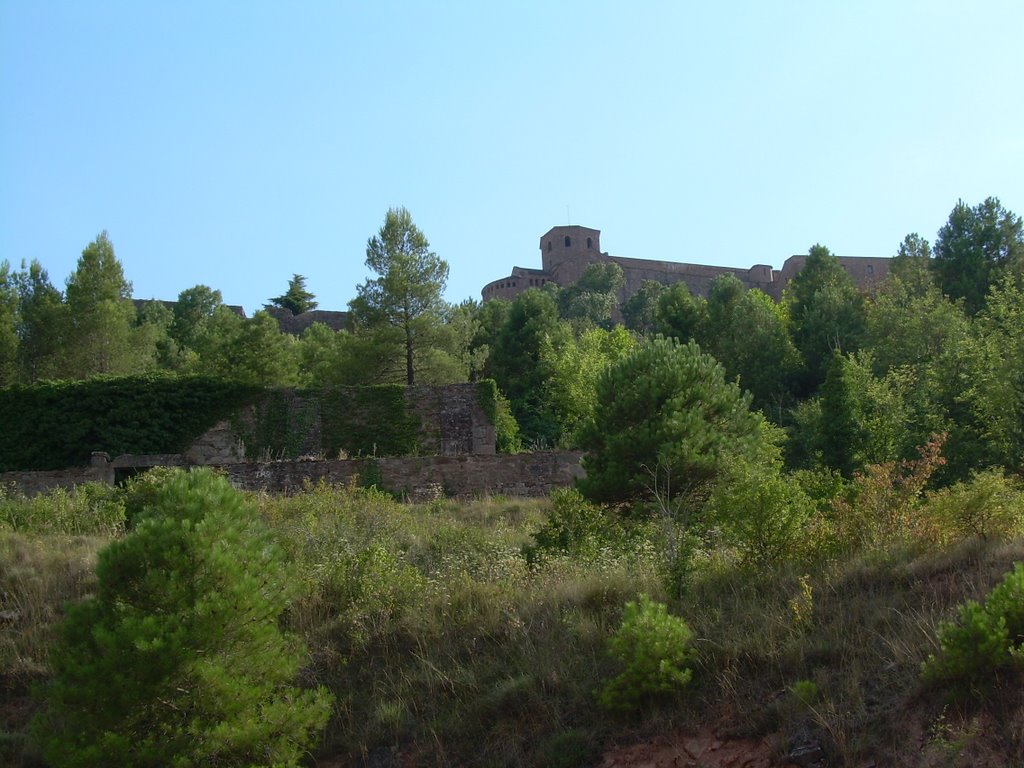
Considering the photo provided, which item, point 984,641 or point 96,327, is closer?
point 984,641

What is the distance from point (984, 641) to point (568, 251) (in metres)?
76.5

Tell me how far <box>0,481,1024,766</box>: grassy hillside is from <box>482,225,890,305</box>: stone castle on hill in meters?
66.7

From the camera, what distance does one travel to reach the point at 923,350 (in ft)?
104

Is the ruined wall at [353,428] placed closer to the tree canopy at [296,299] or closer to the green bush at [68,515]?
the green bush at [68,515]

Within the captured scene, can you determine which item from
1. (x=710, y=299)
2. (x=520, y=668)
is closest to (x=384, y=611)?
(x=520, y=668)

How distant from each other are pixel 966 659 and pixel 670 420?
6604 mm

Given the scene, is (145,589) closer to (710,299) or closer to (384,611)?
(384,611)

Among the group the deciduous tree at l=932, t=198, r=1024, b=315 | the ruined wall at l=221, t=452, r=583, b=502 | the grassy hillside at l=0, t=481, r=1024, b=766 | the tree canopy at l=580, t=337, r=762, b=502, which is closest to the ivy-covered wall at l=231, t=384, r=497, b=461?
the ruined wall at l=221, t=452, r=583, b=502

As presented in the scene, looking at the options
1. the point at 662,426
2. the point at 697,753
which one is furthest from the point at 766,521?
the point at 662,426

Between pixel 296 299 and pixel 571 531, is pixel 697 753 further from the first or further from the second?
pixel 296 299

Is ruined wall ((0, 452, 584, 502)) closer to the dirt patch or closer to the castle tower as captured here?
the dirt patch

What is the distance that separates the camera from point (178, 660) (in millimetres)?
5641

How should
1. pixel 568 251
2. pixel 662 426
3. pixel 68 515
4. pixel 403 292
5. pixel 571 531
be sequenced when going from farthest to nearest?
pixel 568 251, pixel 403 292, pixel 68 515, pixel 662 426, pixel 571 531

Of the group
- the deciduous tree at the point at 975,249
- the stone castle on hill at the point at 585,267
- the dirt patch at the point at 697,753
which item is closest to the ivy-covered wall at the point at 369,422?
the dirt patch at the point at 697,753
